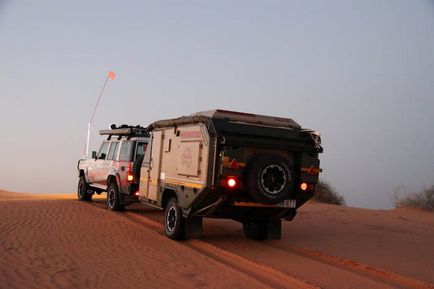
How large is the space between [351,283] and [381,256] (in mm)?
2558

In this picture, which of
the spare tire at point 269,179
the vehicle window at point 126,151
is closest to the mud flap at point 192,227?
the spare tire at point 269,179

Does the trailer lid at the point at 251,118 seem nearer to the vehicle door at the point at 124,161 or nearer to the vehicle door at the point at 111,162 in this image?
the vehicle door at the point at 124,161

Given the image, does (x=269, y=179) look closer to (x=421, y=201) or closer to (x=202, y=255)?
(x=202, y=255)

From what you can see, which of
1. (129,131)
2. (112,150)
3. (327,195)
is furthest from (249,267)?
(327,195)

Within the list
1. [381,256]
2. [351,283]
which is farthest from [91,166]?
[351,283]

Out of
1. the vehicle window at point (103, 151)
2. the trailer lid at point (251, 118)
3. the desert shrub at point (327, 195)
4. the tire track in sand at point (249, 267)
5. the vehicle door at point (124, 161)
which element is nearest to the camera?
the tire track in sand at point (249, 267)

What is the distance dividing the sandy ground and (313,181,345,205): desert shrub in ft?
34.7

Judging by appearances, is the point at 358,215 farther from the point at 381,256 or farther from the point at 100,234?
the point at 100,234

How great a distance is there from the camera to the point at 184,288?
618 cm

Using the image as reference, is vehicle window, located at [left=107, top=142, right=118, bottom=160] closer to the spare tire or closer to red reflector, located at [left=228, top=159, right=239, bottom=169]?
red reflector, located at [left=228, top=159, right=239, bottom=169]

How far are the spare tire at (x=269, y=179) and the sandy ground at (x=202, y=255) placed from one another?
109 cm

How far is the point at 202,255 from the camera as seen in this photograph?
8.41 metres

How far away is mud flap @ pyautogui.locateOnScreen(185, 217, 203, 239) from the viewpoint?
32.4 ft

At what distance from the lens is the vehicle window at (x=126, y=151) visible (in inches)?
549
